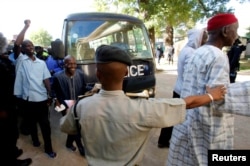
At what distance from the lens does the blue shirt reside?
3.57 meters

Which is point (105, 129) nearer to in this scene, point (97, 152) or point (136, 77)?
point (97, 152)

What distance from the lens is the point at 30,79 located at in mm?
3588

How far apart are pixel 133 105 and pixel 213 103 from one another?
2.54 feet

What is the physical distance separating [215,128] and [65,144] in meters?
2.93

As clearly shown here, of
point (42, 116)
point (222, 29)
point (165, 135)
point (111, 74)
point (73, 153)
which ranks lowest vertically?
point (73, 153)

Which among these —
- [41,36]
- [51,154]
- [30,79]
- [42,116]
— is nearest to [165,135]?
[51,154]

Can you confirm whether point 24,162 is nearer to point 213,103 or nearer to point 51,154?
point 51,154

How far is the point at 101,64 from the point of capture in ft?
4.13

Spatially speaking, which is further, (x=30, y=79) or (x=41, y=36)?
(x=41, y=36)

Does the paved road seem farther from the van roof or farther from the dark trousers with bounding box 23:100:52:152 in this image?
the van roof

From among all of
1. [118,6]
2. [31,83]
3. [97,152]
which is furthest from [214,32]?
[118,6]

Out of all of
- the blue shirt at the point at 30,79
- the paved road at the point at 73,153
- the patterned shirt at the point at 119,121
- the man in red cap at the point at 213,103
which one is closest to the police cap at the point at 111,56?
the patterned shirt at the point at 119,121

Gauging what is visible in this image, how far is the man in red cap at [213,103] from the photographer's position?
1748 mm

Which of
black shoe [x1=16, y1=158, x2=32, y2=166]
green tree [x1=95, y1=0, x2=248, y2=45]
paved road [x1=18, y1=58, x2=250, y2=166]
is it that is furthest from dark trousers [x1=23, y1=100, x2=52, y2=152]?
green tree [x1=95, y1=0, x2=248, y2=45]
